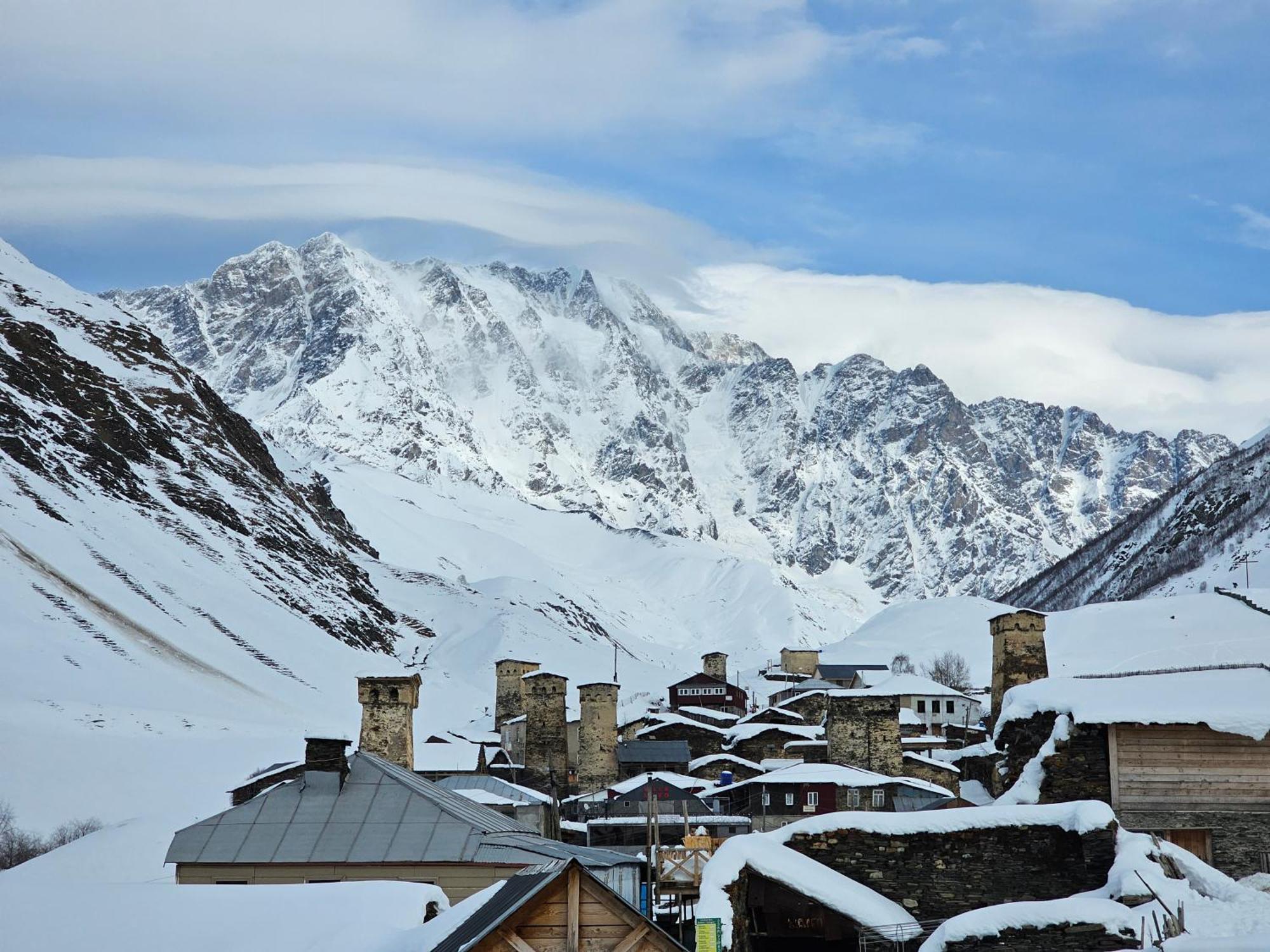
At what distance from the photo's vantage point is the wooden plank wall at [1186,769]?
20.0 meters

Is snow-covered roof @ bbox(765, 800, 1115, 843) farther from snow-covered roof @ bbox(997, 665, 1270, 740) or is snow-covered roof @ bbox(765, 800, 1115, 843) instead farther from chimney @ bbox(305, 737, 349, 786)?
chimney @ bbox(305, 737, 349, 786)

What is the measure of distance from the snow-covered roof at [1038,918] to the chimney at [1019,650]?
97.2 ft

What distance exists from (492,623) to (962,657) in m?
44.8

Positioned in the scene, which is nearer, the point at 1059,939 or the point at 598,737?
the point at 1059,939

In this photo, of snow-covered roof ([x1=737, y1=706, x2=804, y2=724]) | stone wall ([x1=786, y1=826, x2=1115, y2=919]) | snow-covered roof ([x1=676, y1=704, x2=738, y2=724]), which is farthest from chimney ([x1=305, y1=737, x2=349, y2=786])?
snow-covered roof ([x1=676, y1=704, x2=738, y2=724])

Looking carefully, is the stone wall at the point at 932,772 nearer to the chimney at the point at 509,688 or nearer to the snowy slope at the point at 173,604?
the snowy slope at the point at 173,604

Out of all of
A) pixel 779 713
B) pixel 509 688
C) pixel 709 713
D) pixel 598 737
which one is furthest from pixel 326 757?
pixel 709 713

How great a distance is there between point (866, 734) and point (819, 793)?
592cm

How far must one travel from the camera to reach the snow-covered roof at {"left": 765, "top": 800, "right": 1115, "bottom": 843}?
1791 cm

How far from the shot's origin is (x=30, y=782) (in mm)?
64062

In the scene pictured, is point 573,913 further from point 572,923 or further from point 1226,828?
point 1226,828

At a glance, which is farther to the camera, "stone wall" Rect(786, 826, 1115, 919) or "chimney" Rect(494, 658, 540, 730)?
"chimney" Rect(494, 658, 540, 730)

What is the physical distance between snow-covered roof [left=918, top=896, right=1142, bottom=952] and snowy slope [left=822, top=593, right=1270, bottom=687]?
159 ft

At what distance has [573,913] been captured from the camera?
13383 mm
